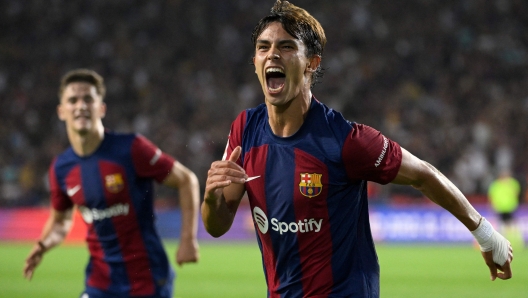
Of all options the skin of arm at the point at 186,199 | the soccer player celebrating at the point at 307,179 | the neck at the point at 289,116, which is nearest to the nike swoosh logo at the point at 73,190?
the skin of arm at the point at 186,199

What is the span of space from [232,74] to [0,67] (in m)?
6.67

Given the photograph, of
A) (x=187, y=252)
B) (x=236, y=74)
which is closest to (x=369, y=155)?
(x=187, y=252)

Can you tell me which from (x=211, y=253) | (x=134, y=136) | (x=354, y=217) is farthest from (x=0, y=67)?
(x=354, y=217)

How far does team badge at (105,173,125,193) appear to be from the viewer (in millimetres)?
5953

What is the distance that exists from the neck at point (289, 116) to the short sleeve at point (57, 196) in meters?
2.78

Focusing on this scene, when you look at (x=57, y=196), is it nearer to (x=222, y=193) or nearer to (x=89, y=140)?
(x=89, y=140)

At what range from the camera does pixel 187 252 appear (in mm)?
5746

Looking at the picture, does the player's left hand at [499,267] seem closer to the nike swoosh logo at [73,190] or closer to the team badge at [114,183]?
the team badge at [114,183]

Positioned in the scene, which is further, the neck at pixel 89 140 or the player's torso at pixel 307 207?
the neck at pixel 89 140

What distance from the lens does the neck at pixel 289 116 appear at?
158 inches

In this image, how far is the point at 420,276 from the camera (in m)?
13.1

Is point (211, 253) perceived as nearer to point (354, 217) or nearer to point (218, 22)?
point (218, 22)

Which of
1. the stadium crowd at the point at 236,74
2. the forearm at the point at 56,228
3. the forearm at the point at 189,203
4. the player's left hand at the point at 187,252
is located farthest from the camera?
the stadium crowd at the point at 236,74

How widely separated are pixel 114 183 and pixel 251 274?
25.9 feet
